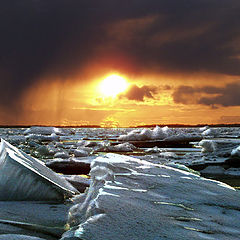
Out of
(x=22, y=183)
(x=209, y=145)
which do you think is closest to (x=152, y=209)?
(x=22, y=183)

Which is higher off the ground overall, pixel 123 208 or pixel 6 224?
pixel 123 208

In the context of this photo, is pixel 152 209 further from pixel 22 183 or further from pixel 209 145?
pixel 209 145

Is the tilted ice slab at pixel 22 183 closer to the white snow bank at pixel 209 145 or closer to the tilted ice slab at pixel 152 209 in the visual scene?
the tilted ice slab at pixel 152 209

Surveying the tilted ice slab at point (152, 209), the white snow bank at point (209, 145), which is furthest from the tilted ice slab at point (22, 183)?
the white snow bank at point (209, 145)

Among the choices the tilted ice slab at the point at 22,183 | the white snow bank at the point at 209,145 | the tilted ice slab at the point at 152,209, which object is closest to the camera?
the tilted ice slab at the point at 152,209

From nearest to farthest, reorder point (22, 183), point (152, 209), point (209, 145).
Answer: point (152, 209) < point (22, 183) < point (209, 145)

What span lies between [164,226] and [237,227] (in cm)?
51

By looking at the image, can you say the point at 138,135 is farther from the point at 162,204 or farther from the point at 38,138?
the point at 162,204

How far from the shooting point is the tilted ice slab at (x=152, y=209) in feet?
5.14

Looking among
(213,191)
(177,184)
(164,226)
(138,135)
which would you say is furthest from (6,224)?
(138,135)

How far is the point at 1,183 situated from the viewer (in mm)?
2789

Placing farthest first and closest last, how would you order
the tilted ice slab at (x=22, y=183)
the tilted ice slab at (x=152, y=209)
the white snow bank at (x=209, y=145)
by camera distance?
the white snow bank at (x=209, y=145)
the tilted ice slab at (x=22, y=183)
the tilted ice slab at (x=152, y=209)

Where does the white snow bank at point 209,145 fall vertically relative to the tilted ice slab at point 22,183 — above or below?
above

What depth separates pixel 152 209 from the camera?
78.0 inches
